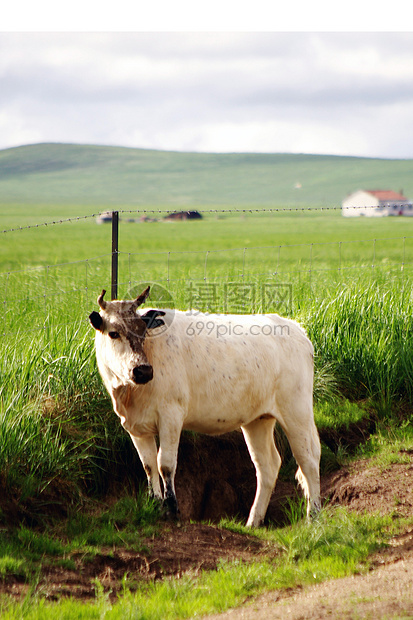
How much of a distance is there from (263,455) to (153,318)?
75.6 inches

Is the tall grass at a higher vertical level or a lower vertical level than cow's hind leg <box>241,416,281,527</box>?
higher

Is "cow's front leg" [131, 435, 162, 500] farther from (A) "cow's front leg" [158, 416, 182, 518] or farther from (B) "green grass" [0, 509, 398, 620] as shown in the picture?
(B) "green grass" [0, 509, 398, 620]

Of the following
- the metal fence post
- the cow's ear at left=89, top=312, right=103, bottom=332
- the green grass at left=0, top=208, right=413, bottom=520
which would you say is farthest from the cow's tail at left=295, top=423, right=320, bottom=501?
the metal fence post

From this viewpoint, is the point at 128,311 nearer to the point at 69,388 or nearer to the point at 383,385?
the point at 69,388

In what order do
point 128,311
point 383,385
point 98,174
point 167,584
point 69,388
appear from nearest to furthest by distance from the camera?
1. point 167,584
2. point 128,311
3. point 69,388
4. point 383,385
5. point 98,174

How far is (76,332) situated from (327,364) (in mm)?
3058

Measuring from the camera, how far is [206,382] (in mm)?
5660

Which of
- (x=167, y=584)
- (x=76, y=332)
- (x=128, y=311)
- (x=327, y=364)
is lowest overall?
(x=167, y=584)

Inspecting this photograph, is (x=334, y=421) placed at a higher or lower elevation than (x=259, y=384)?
lower

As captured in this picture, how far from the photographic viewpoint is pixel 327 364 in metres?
8.06

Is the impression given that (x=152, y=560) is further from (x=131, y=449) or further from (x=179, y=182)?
(x=179, y=182)

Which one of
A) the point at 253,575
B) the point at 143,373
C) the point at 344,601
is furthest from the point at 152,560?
the point at 344,601

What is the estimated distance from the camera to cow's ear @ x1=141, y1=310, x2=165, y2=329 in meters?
5.29

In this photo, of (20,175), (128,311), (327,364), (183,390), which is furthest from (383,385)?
(20,175)
